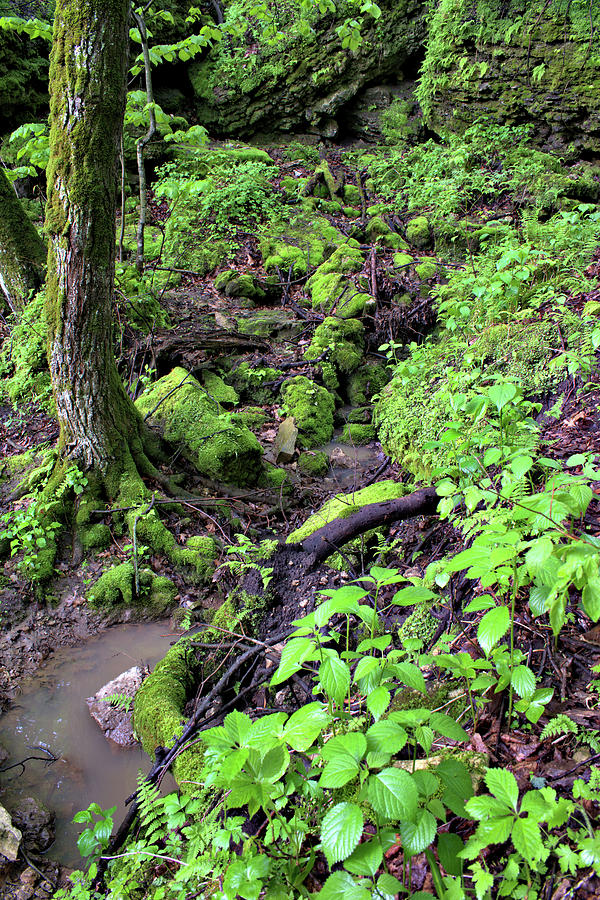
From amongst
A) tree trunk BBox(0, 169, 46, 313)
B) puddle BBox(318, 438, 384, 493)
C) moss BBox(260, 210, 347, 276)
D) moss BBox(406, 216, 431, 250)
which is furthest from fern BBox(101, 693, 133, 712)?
moss BBox(406, 216, 431, 250)

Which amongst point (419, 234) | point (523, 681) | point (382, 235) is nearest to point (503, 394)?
point (523, 681)

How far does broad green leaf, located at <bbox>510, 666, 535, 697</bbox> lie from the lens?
4.89ft

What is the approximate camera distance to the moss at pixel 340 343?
678 centimetres

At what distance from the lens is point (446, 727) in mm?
1393

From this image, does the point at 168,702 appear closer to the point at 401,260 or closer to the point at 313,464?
the point at 313,464

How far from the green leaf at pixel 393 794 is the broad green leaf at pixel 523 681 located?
1.76 feet

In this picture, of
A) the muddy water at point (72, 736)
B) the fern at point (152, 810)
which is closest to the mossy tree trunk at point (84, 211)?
the muddy water at point (72, 736)

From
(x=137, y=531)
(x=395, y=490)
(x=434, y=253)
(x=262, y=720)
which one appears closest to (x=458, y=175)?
(x=434, y=253)

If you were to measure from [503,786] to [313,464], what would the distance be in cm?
435

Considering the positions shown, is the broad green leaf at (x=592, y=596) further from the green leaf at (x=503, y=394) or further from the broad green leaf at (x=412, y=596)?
the green leaf at (x=503, y=394)

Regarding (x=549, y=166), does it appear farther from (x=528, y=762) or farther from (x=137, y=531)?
(x=528, y=762)

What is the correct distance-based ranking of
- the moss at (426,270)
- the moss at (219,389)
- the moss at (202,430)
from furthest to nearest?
the moss at (426,270), the moss at (219,389), the moss at (202,430)

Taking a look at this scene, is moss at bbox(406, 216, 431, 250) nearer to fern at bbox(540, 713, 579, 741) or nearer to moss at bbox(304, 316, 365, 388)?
moss at bbox(304, 316, 365, 388)

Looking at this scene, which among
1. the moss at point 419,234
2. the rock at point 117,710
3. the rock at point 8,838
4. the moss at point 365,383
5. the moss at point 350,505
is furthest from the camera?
the moss at point 419,234
